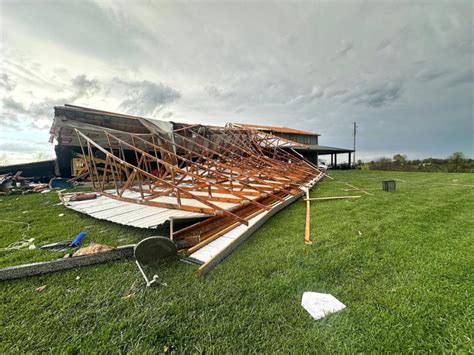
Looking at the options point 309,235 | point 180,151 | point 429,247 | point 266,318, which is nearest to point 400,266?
point 429,247

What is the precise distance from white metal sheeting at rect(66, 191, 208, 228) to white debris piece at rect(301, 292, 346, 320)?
2206 millimetres

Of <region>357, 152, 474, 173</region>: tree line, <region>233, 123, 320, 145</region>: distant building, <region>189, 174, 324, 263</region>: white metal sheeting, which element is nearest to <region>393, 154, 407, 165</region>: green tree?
<region>357, 152, 474, 173</region>: tree line

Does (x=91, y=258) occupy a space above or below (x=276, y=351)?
above

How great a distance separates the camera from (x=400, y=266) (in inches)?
85.5

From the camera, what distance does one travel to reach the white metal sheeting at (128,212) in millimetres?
3258

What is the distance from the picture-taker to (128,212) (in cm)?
394

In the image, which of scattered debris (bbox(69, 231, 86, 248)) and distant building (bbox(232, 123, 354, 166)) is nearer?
scattered debris (bbox(69, 231, 86, 248))

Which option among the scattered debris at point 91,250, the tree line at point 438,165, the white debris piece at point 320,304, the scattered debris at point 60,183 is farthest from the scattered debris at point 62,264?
the tree line at point 438,165

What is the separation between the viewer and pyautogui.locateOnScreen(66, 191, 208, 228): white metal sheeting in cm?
326

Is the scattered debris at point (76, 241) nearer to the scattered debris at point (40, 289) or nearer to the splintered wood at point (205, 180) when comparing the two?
the scattered debris at point (40, 289)

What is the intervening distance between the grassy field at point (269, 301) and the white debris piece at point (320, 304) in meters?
0.05

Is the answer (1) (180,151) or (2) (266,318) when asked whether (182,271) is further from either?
(1) (180,151)

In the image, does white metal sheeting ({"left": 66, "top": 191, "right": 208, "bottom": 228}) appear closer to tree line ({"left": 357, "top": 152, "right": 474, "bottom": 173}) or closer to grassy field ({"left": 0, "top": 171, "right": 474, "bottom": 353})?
grassy field ({"left": 0, "top": 171, "right": 474, "bottom": 353})

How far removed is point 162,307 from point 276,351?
104cm
